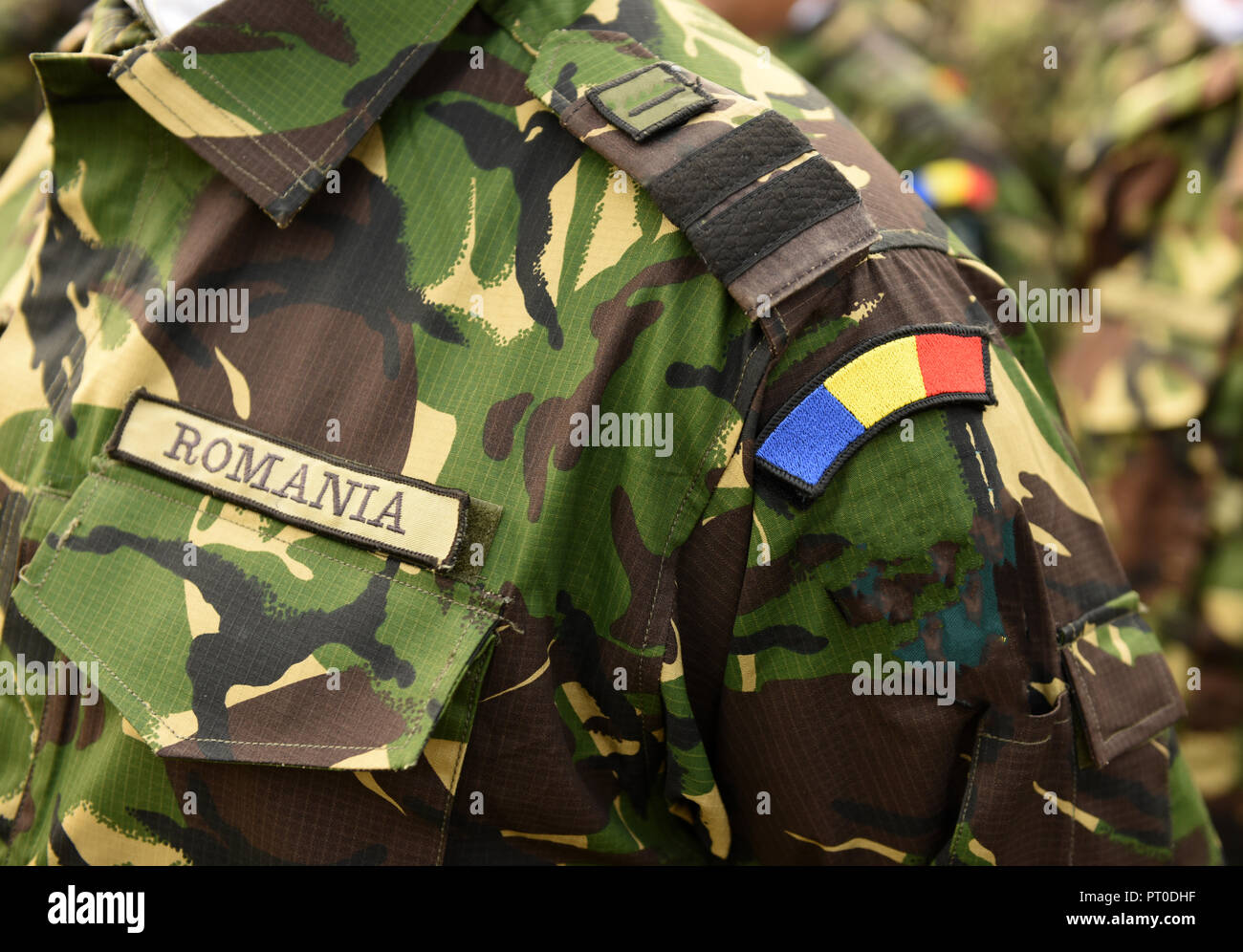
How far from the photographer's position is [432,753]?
0.91 metres

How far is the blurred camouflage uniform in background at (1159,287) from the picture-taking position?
6.83 ft

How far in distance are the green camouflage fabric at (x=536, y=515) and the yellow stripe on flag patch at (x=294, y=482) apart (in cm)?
1

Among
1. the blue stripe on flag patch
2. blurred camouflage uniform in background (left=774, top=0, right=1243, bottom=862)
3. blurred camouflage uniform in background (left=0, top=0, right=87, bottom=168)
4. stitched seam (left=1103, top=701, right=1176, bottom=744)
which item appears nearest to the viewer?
the blue stripe on flag patch

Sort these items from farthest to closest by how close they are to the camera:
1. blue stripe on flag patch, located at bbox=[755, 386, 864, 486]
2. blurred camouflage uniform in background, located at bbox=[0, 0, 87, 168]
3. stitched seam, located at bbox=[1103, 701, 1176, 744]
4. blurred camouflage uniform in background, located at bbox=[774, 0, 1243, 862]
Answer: blurred camouflage uniform in background, located at bbox=[774, 0, 1243, 862]
blurred camouflage uniform in background, located at bbox=[0, 0, 87, 168]
stitched seam, located at bbox=[1103, 701, 1176, 744]
blue stripe on flag patch, located at bbox=[755, 386, 864, 486]

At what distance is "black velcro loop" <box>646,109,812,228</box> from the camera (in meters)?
0.88

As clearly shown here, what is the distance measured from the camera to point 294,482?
0.95 metres

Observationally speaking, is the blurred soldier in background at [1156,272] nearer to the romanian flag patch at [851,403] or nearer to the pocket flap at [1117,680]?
the pocket flap at [1117,680]

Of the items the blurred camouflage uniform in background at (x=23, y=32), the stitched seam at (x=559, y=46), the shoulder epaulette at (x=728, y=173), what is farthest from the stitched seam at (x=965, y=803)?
the blurred camouflage uniform in background at (x=23, y=32)

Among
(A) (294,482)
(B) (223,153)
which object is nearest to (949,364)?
(A) (294,482)

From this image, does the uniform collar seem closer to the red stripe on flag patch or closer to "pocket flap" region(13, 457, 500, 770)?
"pocket flap" region(13, 457, 500, 770)

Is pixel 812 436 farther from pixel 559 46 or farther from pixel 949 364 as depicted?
pixel 559 46

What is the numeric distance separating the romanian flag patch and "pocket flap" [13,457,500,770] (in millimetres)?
292

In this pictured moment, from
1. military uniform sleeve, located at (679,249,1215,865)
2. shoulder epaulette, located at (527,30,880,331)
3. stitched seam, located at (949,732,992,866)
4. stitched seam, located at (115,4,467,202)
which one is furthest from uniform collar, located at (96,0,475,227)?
stitched seam, located at (949,732,992,866)

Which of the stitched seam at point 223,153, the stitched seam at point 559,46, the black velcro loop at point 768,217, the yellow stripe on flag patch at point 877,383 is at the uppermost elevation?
the stitched seam at point 559,46
